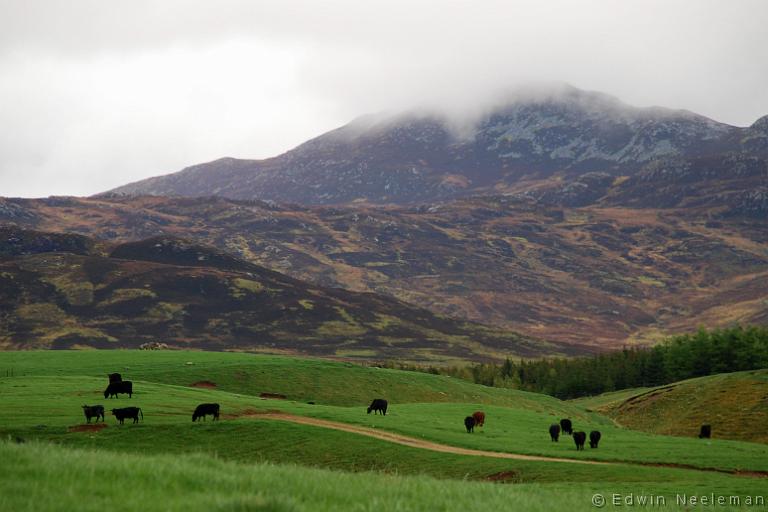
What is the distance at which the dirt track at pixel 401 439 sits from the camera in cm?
4724

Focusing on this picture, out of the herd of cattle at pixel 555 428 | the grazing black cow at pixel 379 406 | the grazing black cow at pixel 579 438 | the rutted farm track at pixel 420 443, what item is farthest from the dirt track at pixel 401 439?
the grazing black cow at pixel 379 406

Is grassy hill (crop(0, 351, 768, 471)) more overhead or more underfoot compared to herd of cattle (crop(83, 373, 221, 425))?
more underfoot

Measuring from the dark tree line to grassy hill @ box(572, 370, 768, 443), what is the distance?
32.0 metres

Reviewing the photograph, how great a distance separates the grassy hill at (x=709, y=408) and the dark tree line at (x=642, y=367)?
32.0 metres

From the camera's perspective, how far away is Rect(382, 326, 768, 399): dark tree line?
416 feet

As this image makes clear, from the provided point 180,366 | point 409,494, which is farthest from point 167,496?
point 180,366

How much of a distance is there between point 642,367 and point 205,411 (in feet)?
401

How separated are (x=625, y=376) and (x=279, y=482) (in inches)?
5927

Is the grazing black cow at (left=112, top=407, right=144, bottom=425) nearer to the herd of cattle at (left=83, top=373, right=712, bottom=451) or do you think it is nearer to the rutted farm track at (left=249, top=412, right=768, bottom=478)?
the herd of cattle at (left=83, top=373, right=712, bottom=451)

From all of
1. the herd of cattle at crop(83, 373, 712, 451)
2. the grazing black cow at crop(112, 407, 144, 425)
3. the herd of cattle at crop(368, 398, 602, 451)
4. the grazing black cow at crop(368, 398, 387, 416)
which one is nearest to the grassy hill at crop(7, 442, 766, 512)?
the grazing black cow at crop(112, 407, 144, 425)

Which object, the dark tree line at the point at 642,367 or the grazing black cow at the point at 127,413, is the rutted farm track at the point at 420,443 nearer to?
the grazing black cow at the point at 127,413

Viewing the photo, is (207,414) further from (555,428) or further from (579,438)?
(579,438)

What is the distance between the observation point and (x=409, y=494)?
50.8 ft

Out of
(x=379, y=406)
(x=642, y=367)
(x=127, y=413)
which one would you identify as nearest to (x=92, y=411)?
(x=127, y=413)
